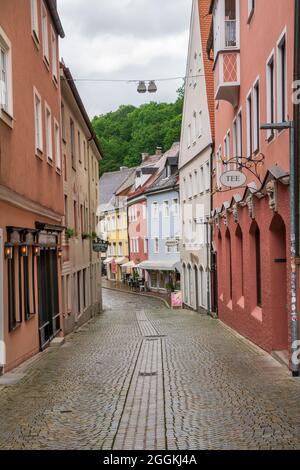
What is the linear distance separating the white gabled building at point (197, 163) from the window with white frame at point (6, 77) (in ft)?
53.3


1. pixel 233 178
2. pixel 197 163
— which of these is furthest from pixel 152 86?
pixel 197 163

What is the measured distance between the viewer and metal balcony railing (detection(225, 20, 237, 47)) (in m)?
18.7

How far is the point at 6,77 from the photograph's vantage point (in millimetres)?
12930

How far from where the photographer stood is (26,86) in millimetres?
14898

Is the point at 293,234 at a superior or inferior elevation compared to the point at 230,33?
inferior

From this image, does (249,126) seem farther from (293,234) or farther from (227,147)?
(293,234)

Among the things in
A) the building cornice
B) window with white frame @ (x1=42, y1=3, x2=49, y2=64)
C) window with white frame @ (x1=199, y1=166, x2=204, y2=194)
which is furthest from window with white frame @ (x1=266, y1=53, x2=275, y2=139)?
window with white frame @ (x1=199, y1=166, x2=204, y2=194)

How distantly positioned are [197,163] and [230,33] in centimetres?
1431

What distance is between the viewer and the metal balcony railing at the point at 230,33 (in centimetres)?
1869

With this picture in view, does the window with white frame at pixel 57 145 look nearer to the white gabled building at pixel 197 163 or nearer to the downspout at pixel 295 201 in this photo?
the white gabled building at pixel 197 163

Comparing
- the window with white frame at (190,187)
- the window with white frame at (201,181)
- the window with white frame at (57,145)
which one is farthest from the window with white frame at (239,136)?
the window with white frame at (190,187)

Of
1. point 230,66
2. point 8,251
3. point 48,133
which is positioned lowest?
point 8,251

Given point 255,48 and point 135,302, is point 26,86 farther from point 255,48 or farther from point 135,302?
point 135,302

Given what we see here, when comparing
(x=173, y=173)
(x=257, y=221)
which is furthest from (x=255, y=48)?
(x=173, y=173)
